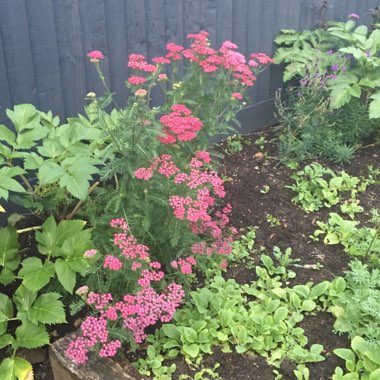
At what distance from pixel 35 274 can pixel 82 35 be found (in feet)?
5.70

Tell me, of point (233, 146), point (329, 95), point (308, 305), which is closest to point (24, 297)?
point (308, 305)


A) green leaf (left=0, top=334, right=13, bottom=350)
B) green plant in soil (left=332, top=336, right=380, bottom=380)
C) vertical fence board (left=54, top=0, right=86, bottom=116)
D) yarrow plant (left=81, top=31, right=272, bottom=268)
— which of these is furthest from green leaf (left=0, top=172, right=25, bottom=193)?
green plant in soil (left=332, top=336, right=380, bottom=380)

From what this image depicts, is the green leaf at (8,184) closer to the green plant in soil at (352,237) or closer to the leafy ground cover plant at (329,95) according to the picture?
the green plant in soil at (352,237)

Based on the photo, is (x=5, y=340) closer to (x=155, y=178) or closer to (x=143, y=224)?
(x=143, y=224)

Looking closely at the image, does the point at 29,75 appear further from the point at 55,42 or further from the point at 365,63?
the point at 365,63

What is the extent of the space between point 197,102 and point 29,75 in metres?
1.09

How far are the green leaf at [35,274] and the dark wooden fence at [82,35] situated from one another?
1.09m

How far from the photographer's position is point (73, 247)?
8.74 ft

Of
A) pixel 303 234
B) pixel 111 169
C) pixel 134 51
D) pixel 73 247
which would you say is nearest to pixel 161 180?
pixel 111 169

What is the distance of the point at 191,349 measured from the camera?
2451mm

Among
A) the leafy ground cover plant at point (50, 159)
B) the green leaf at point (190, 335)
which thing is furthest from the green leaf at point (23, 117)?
the green leaf at point (190, 335)

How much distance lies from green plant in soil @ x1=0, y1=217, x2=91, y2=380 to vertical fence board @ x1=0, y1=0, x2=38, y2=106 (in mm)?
956

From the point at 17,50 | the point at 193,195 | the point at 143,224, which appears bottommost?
the point at 143,224

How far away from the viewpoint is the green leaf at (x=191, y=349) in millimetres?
2428
